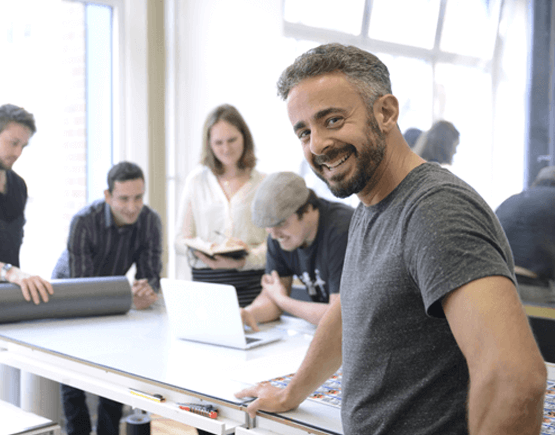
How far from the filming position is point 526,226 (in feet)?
9.32

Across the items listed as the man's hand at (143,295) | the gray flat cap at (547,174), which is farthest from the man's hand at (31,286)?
the gray flat cap at (547,174)

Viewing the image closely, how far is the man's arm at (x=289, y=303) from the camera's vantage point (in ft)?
7.32

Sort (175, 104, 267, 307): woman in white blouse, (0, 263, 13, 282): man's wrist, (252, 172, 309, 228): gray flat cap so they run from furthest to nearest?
(175, 104, 267, 307): woman in white blouse → (0, 263, 13, 282): man's wrist → (252, 172, 309, 228): gray flat cap

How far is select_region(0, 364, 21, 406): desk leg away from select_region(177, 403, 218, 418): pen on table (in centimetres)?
114

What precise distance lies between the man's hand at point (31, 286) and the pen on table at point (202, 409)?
4.02 feet

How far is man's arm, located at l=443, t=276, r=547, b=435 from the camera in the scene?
2.35 ft

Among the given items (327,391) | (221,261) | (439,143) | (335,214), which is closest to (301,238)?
(335,214)

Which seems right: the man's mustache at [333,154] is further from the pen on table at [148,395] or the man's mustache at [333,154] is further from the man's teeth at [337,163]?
the pen on table at [148,395]

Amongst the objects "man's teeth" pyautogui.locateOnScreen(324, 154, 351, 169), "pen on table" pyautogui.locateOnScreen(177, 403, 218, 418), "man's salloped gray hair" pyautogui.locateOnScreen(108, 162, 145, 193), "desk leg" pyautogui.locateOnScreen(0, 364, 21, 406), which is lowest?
"desk leg" pyautogui.locateOnScreen(0, 364, 21, 406)

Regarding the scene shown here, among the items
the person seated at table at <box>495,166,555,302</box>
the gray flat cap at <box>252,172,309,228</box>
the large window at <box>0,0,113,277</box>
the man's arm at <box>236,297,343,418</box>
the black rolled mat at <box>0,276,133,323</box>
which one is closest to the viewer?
the man's arm at <box>236,297,343,418</box>

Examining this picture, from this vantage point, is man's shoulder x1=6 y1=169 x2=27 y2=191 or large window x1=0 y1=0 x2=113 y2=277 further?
large window x1=0 y1=0 x2=113 y2=277

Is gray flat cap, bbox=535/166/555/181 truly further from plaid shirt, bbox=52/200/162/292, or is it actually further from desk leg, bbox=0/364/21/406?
desk leg, bbox=0/364/21/406

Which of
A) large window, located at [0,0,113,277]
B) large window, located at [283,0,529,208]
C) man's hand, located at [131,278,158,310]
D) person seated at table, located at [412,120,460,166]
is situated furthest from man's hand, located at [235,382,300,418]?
large window, located at [0,0,113,277]

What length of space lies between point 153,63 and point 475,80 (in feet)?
7.98
